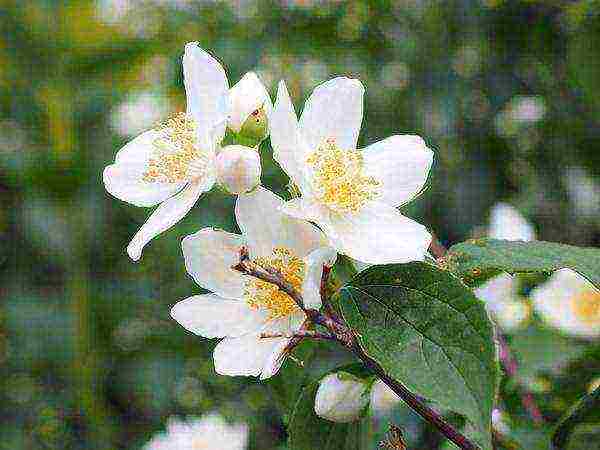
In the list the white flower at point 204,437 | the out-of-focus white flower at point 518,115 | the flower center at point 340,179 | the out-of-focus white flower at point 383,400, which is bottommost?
the white flower at point 204,437

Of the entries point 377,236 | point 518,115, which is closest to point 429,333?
point 377,236

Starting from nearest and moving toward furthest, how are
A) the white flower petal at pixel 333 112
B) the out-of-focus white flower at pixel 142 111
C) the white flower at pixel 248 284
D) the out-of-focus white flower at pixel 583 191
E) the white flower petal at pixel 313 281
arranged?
the white flower petal at pixel 313 281 < the white flower at pixel 248 284 < the white flower petal at pixel 333 112 < the out-of-focus white flower at pixel 583 191 < the out-of-focus white flower at pixel 142 111

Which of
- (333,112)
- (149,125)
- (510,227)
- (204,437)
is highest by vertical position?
(333,112)

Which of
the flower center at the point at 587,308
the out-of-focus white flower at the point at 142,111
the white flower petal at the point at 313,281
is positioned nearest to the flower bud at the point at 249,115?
the white flower petal at the point at 313,281

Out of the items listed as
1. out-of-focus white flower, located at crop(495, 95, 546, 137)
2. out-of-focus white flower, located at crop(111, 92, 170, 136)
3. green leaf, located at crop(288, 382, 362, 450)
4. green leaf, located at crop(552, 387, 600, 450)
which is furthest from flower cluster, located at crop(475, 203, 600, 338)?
out-of-focus white flower, located at crop(111, 92, 170, 136)

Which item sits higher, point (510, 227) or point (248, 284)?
point (248, 284)

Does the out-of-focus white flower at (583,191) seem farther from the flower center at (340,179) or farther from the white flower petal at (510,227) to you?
the flower center at (340,179)

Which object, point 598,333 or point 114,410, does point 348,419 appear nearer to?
point 598,333

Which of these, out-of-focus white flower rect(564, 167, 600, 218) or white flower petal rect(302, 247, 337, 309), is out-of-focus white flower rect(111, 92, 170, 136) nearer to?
out-of-focus white flower rect(564, 167, 600, 218)

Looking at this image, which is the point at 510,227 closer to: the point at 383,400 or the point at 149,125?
the point at 383,400
